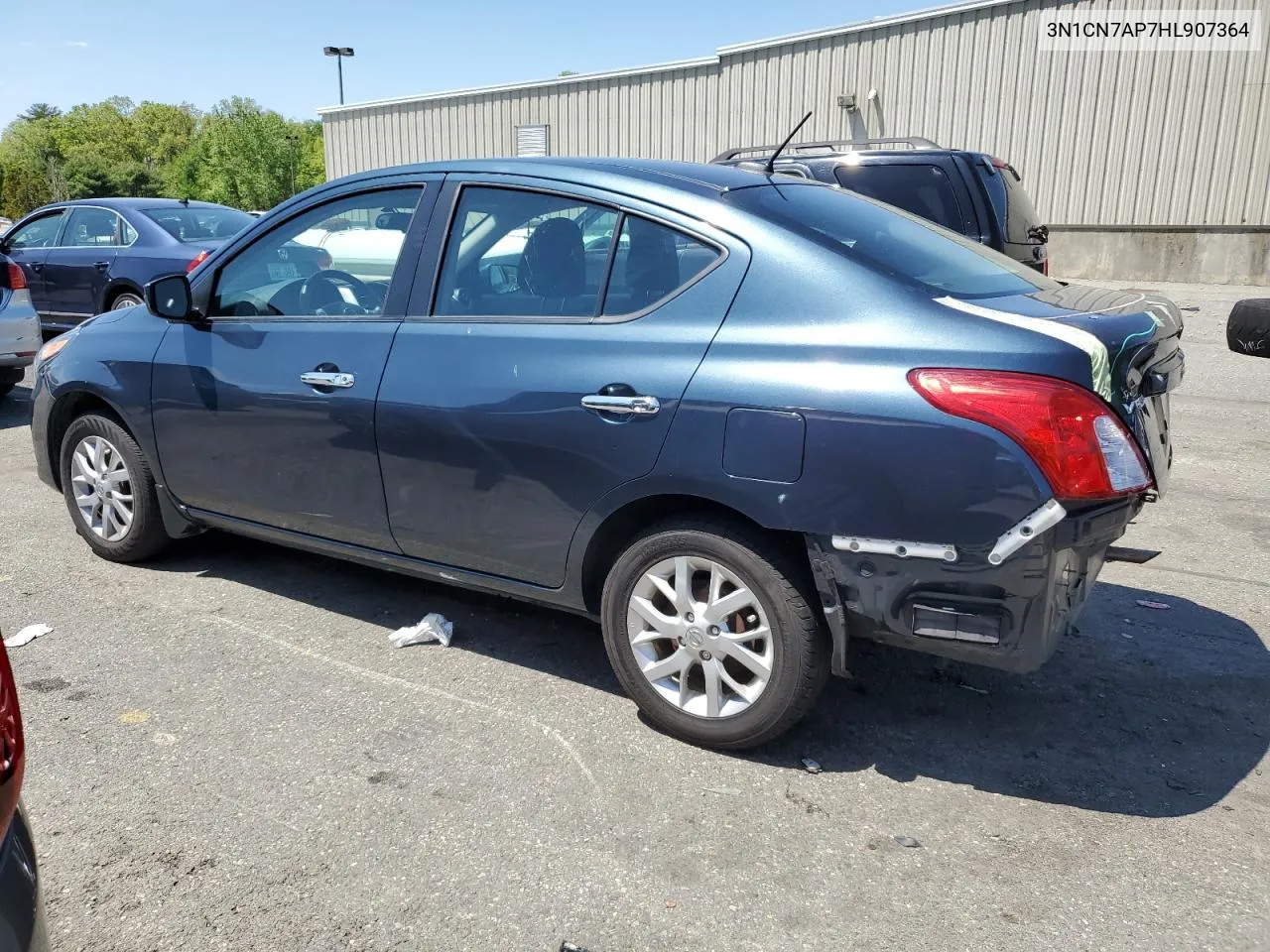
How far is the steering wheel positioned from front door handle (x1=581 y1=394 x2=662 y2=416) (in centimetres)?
121

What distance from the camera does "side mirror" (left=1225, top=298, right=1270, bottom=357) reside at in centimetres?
295

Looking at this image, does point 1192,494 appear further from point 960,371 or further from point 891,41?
point 891,41

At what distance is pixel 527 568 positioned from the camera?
3621 millimetres

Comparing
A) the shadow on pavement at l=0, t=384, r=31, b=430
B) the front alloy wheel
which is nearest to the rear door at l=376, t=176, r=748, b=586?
the front alloy wheel

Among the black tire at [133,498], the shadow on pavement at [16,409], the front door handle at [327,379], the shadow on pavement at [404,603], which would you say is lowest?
the shadow on pavement at [404,603]

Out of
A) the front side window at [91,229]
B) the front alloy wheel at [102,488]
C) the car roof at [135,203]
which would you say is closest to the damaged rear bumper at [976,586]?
the front alloy wheel at [102,488]

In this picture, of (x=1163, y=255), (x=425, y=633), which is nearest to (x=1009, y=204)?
(x=425, y=633)

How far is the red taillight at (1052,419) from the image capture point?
8.88 feet

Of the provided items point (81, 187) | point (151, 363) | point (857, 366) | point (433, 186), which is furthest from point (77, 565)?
point (81, 187)

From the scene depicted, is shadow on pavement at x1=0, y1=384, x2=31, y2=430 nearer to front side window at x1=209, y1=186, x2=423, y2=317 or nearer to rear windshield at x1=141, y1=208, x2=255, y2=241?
rear windshield at x1=141, y1=208, x2=255, y2=241

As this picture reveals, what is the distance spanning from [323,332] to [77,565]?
2024 millimetres

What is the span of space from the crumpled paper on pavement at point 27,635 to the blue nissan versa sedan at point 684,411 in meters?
0.79

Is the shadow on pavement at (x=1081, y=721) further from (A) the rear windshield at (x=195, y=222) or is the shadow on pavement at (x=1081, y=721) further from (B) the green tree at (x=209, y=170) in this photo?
(B) the green tree at (x=209, y=170)

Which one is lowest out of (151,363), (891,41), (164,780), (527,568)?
(164,780)
